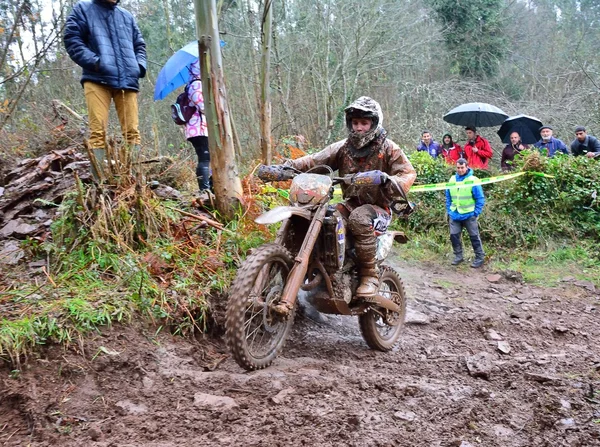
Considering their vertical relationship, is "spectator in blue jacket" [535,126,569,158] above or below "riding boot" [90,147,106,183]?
below

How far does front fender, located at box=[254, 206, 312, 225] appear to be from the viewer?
3.74 metres

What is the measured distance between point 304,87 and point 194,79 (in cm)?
1221

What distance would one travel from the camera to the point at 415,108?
2091 centimetres

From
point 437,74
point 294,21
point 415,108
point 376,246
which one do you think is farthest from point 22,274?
point 437,74

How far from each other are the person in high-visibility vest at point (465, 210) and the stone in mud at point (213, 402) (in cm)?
697

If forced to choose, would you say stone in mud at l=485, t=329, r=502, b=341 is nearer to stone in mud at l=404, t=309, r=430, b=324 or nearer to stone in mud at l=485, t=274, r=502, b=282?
stone in mud at l=404, t=309, r=430, b=324

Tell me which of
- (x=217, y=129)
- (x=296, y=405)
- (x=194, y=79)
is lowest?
(x=296, y=405)

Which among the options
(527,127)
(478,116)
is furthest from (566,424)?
(478,116)

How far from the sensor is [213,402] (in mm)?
3352

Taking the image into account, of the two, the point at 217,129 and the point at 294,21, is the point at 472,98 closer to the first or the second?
the point at 294,21

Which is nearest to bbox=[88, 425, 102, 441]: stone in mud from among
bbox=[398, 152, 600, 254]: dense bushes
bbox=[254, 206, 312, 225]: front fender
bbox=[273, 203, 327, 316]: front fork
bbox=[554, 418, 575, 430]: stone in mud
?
bbox=[273, 203, 327, 316]: front fork

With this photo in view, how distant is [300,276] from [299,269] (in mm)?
55

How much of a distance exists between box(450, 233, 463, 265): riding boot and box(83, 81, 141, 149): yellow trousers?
621 centimetres

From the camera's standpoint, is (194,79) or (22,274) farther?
(194,79)
